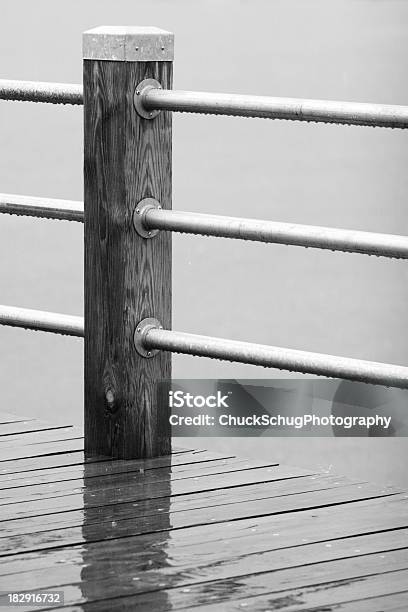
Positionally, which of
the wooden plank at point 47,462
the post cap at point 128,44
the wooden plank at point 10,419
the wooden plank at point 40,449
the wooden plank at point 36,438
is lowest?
the wooden plank at point 47,462

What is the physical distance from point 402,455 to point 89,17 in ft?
15.0

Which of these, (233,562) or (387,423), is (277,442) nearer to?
(387,423)

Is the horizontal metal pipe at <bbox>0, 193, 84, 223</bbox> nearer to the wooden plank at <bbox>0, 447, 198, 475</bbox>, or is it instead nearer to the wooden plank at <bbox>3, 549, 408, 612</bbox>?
the wooden plank at <bbox>0, 447, 198, 475</bbox>

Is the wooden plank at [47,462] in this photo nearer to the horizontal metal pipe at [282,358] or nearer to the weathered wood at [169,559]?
the horizontal metal pipe at [282,358]

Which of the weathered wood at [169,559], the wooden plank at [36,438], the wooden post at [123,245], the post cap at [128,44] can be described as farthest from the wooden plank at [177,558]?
the post cap at [128,44]

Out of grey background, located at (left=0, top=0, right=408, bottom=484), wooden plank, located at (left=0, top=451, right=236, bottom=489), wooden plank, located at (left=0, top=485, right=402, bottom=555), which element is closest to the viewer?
wooden plank, located at (left=0, top=485, right=402, bottom=555)

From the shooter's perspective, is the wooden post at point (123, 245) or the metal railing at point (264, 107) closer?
the metal railing at point (264, 107)

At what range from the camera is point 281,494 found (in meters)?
2.28

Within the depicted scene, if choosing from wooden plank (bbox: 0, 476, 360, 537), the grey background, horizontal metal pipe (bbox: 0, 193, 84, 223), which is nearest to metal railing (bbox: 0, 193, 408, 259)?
horizontal metal pipe (bbox: 0, 193, 84, 223)

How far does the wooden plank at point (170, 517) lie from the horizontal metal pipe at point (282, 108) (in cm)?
56

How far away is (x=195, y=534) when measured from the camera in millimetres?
2045

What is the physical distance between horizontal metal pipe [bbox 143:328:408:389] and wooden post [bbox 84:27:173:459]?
6cm

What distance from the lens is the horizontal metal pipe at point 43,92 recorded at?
8.52 ft

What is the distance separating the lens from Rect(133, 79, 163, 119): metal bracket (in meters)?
2.46
